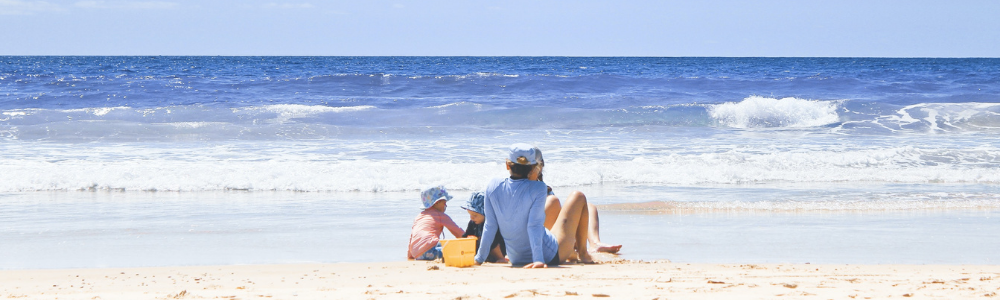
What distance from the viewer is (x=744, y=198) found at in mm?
8172

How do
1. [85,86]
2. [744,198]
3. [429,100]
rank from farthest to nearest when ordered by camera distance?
[85,86] < [429,100] < [744,198]

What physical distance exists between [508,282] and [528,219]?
68cm

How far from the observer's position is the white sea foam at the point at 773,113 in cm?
1888

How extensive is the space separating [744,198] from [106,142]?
1075 cm

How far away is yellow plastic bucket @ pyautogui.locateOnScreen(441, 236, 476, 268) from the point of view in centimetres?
494

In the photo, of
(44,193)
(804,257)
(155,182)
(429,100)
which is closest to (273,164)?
(155,182)

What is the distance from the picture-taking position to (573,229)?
5.21 meters

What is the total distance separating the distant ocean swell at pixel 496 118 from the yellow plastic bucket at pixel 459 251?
436 inches

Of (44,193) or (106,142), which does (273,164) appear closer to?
(44,193)

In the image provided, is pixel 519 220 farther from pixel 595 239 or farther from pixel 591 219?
pixel 591 219

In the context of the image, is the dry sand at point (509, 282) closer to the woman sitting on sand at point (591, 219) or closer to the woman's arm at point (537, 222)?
the woman's arm at point (537, 222)

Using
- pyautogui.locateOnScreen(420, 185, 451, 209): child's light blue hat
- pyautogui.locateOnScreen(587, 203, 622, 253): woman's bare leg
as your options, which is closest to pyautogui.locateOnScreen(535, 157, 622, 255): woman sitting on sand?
pyautogui.locateOnScreen(587, 203, 622, 253): woman's bare leg

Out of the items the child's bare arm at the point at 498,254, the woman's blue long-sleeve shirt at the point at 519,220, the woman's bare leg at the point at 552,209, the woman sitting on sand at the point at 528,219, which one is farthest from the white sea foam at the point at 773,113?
the woman's blue long-sleeve shirt at the point at 519,220

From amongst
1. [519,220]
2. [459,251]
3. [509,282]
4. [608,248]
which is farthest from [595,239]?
[509,282]
